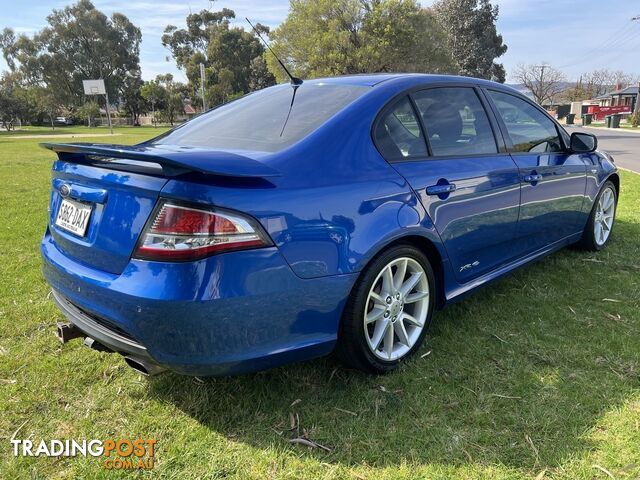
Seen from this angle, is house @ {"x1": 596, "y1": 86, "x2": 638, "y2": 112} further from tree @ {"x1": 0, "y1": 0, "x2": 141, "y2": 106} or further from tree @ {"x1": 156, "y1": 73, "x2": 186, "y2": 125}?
tree @ {"x1": 0, "y1": 0, "x2": 141, "y2": 106}

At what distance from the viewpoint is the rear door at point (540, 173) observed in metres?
→ 3.43

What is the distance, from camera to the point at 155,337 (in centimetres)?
193

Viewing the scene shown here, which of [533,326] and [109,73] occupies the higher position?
[109,73]

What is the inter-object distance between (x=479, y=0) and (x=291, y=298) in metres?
60.4

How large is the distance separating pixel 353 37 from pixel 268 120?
26635 millimetres

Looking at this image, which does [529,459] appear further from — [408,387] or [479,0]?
[479,0]

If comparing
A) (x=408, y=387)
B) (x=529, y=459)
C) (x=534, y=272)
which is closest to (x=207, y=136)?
(x=408, y=387)

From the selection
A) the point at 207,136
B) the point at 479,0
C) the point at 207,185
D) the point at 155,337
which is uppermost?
the point at 479,0

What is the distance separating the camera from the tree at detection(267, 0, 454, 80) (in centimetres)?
2647

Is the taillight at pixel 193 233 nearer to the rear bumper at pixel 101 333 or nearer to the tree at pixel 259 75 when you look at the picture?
the rear bumper at pixel 101 333

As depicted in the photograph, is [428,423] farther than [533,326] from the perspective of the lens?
No

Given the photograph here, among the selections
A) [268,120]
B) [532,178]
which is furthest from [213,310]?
[532,178]

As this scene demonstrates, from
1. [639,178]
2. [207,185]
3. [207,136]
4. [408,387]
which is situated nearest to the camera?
[207,185]

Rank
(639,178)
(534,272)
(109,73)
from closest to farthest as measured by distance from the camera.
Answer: (534,272) → (639,178) → (109,73)
